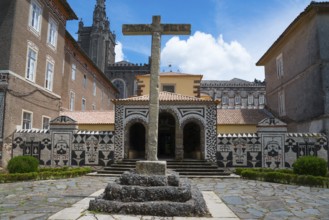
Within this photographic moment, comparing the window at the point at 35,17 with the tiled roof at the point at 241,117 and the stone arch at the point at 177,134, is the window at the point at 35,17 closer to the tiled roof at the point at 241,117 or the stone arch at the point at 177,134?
the stone arch at the point at 177,134

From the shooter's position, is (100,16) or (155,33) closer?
(155,33)

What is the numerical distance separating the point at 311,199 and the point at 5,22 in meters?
15.7

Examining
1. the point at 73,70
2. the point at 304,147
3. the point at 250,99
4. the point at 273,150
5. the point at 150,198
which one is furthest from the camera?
the point at 250,99

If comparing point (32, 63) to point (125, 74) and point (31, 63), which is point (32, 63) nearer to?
point (31, 63)

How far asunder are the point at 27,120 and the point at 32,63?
11.0 ft

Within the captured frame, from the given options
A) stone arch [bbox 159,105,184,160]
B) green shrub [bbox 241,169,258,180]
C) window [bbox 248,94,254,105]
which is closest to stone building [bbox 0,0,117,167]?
stone arch [bbox 159,105,184,160]

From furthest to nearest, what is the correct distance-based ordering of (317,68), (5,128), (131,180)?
1. (317,68)
2. (5,128)
3. (131,180)

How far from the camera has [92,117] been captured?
74.6ft

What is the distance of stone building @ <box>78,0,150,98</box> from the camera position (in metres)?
53.3

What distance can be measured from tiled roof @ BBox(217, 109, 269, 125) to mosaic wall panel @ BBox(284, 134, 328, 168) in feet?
17.5

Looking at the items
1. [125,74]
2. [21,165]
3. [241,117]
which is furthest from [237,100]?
[21,165]

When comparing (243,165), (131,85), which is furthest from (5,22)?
(131,85)

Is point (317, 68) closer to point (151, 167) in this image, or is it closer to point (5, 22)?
point (151, 167)

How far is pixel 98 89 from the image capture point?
1357 inches
